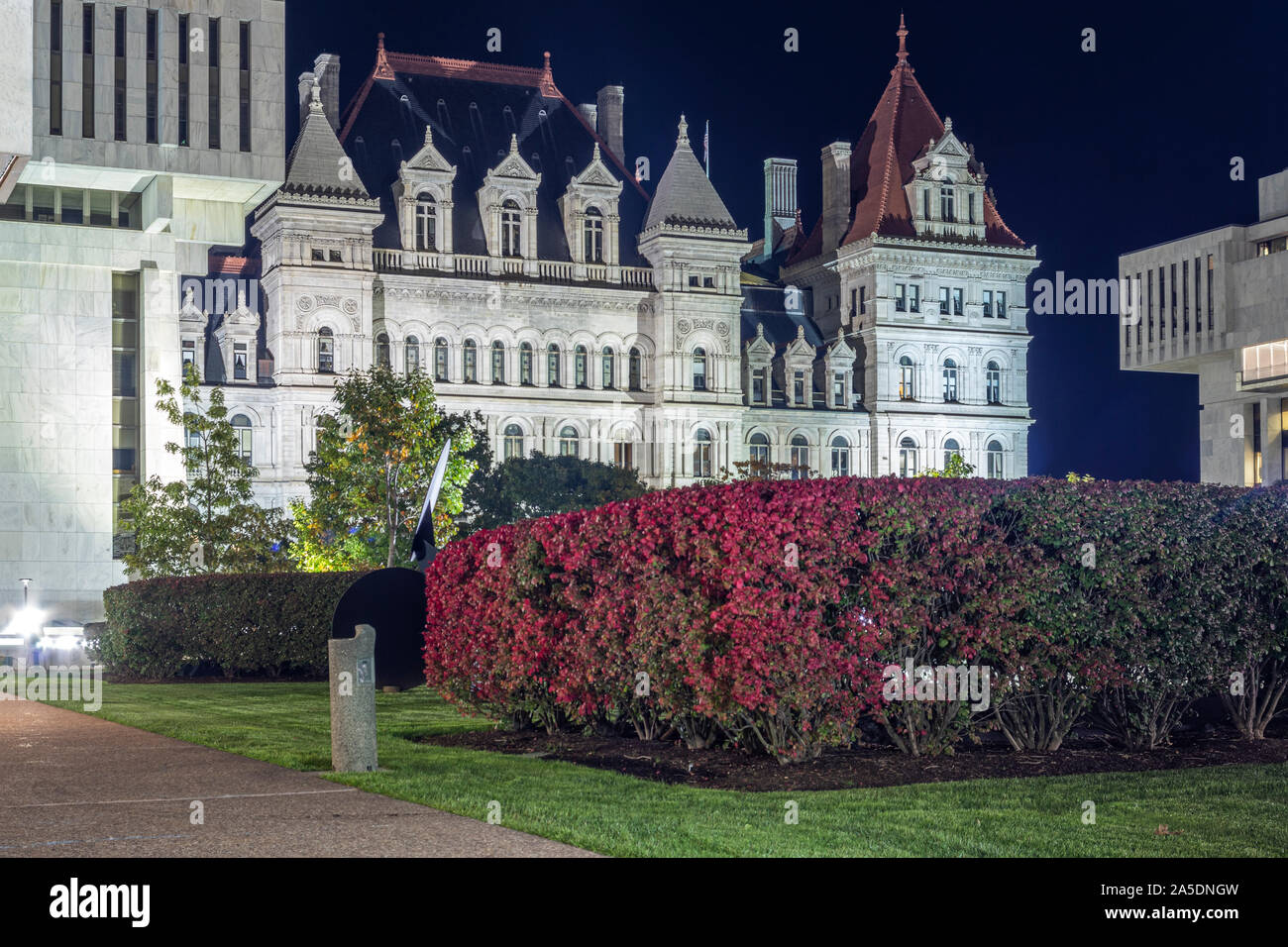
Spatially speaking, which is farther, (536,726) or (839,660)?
(536,726)

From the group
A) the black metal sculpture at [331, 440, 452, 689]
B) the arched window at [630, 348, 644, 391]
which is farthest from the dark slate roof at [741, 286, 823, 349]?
the black metal sculpture at [331, 440, 452, 689]

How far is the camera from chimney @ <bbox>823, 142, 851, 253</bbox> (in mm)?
107875

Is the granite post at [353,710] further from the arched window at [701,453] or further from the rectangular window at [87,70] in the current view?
the arched window at [701,453]

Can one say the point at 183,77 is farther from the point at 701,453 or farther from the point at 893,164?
the point at 893,164

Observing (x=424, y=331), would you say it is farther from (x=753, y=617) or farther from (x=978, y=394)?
(x=753, y=617)

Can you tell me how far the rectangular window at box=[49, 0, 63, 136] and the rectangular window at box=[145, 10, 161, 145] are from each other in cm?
271

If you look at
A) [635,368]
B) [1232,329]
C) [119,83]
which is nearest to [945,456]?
[635,368]

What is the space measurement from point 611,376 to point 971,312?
23.9 meters

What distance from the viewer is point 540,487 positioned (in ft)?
262

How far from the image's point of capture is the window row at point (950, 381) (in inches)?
4094

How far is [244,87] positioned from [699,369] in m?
46.3
